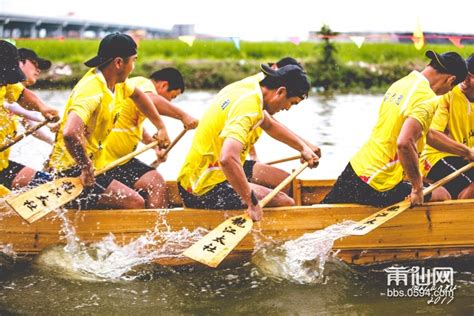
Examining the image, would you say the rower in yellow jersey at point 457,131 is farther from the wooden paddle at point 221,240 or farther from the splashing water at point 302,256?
the wooden paddle at point 221,240

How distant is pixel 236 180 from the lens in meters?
4.88

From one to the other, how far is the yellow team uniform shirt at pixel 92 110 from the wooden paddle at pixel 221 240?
3.95 ft

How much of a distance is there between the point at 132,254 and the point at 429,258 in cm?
246

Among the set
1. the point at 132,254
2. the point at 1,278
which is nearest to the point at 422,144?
the point at 132,254

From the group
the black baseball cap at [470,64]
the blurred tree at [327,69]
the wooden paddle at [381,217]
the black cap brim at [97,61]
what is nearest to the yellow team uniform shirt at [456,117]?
the black baseball cap at [470,64]

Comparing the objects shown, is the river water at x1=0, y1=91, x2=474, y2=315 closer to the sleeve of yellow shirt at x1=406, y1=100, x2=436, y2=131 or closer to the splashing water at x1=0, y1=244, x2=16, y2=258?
the splashing water at x1=0, y1=244, x2=16, y2=258

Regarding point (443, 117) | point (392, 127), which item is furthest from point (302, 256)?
point (443, 117)

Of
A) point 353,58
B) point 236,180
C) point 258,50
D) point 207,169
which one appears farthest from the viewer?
point 258,50

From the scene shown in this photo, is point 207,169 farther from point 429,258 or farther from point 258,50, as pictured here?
point 258,50

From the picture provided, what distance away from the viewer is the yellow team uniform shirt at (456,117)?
6.01 metres

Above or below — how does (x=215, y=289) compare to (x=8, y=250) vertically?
below

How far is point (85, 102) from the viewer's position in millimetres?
5219

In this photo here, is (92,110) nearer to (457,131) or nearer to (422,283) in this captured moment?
(422,283)

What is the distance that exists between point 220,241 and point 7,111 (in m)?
2.37
